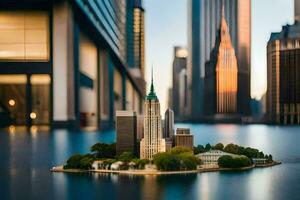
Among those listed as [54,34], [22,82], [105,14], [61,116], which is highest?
[105,14]

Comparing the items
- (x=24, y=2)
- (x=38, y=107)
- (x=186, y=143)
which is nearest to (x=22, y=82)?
(x=38, y=107)

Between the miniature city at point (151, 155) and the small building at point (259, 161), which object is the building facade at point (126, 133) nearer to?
the miniature city at point (151, 155)

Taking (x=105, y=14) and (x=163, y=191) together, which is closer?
(x=163, y=191)

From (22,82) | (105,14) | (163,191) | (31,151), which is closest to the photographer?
(163,191)

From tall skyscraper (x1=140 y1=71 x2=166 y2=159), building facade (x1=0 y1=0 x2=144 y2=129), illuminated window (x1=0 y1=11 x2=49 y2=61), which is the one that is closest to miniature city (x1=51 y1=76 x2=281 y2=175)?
tall skyscraper (x1=140 y1=71 x2=166 y2=159)

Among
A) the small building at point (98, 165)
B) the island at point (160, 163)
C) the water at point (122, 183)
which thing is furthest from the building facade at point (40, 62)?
the small building at point (98, 165)

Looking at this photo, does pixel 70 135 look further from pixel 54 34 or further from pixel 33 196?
pixel 33 196

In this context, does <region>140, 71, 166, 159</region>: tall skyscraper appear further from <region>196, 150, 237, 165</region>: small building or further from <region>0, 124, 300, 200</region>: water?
<region>0, 124, 300, 200</region>: water
